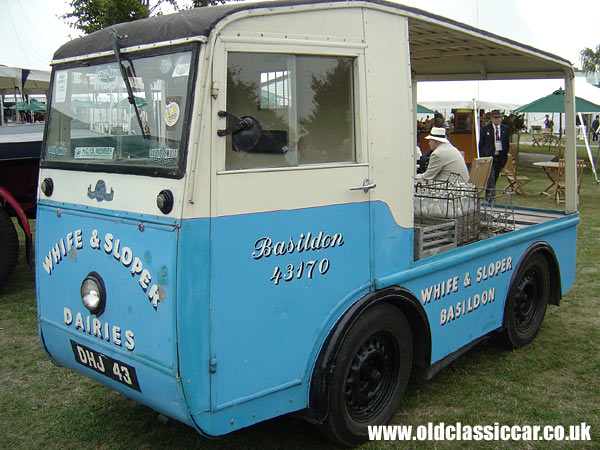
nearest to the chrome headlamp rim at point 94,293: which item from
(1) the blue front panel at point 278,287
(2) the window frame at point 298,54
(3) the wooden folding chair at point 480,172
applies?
(1) the blue front panel at point 278,287

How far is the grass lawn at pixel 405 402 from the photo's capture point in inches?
138

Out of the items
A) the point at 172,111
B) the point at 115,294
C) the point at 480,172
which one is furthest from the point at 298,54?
the point at 480,172

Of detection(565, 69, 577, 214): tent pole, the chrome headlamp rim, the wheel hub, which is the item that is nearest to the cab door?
the wheel hub

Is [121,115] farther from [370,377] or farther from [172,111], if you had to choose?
[370,377]

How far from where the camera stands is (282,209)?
9.45 feet

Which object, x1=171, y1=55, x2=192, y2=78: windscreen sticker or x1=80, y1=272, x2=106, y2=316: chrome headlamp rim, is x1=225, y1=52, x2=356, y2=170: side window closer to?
x1=171, y1=55, x2=192, y2=78: windscreen sticker

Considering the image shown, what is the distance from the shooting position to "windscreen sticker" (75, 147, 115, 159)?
3.07 metres

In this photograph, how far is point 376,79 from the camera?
327 centimetres

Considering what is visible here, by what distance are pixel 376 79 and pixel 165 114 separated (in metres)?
1.19

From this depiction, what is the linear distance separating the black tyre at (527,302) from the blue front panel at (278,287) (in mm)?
1961

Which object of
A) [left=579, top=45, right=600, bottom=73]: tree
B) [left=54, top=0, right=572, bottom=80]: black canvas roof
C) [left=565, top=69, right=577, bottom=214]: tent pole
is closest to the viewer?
[left=54, top=0, right=572, bottom=80]: black canvas roof

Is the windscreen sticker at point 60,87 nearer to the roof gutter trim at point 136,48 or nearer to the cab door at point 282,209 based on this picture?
the roof gutter trim at point 136,48

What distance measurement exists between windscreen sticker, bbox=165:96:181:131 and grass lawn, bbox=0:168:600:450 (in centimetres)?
179

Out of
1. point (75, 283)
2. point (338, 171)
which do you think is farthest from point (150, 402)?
point (338, 171)
